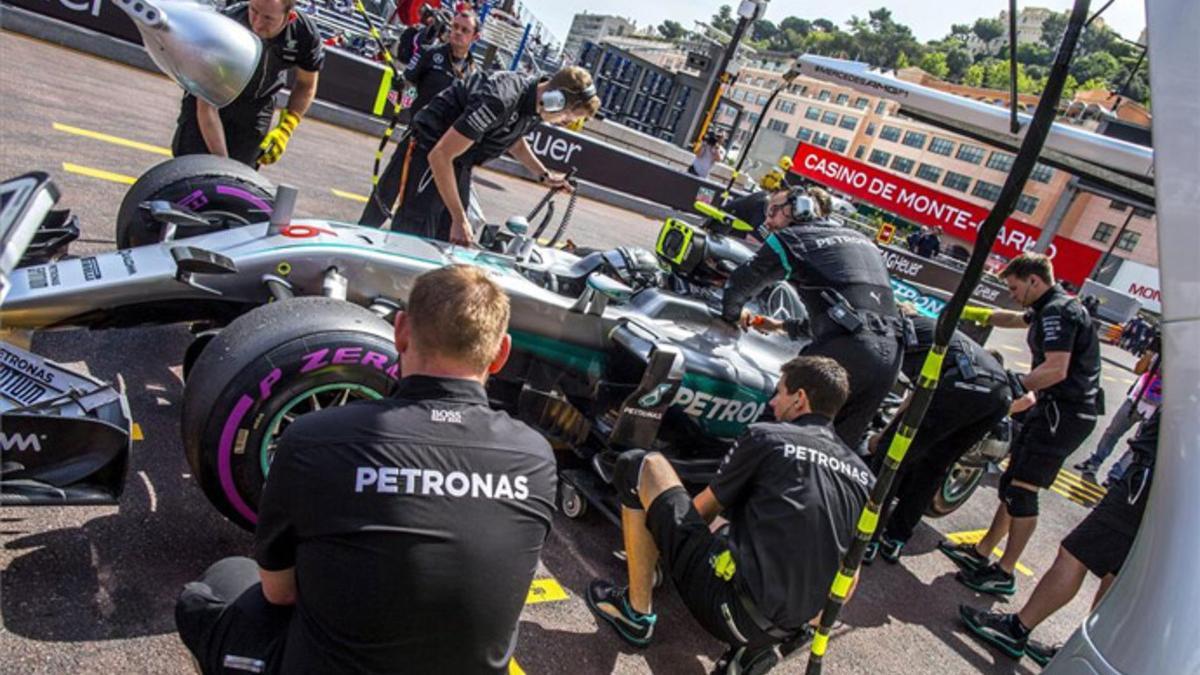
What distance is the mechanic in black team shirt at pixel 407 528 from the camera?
1427 millimetres

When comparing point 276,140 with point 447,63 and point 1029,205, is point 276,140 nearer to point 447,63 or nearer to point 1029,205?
point 447,63

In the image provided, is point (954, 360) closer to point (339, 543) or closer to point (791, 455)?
point (791, 455)

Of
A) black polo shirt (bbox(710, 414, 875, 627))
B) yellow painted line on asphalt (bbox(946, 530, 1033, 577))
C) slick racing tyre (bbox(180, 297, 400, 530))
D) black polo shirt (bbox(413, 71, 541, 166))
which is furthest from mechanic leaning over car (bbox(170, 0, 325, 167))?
yellow painted line on asphalt (bbox(946, 530, 1033, 577))

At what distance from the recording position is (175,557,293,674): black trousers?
Answer: 157 centimetres

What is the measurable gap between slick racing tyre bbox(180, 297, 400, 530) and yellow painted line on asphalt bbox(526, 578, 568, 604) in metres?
1.05

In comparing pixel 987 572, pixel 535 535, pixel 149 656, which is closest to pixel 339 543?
pixel 535 535

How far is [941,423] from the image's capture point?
160 inches

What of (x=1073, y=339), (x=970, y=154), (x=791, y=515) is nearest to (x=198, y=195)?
(x=791, y=515)

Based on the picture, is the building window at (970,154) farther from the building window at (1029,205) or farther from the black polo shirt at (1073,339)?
the black polo shirt at (1073,339)

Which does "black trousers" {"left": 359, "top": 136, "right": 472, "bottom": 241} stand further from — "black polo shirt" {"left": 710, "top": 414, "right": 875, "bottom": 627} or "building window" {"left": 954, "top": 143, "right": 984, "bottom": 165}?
"building window" {"left": 954, "top": 143, "right": 984, "bottom": 165}

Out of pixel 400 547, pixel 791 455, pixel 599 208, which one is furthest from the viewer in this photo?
pixel 599 208

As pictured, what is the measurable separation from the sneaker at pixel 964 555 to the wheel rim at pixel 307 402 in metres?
3.62

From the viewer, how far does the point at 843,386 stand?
2854 millimetres

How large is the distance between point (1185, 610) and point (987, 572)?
3.10m
